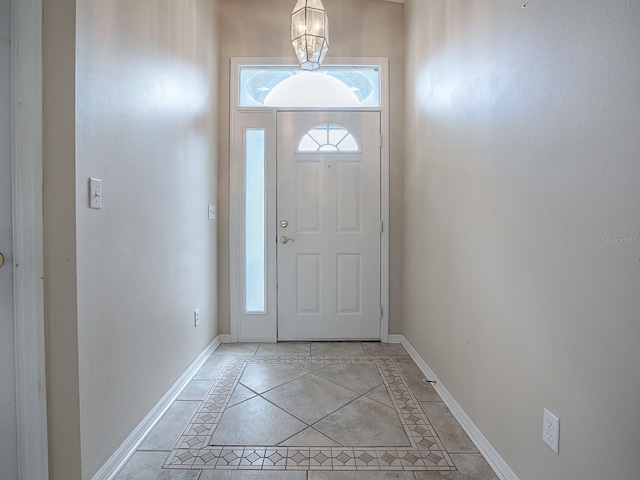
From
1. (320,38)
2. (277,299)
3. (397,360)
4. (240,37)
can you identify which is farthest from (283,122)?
(397,360)

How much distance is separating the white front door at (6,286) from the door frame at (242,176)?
184 centimetres

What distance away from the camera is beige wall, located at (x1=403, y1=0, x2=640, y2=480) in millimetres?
856

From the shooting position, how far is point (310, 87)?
9.75 feet

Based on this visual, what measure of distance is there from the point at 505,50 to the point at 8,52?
1.74 meters

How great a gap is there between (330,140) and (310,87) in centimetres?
50

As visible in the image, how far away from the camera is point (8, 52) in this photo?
3.54 ft

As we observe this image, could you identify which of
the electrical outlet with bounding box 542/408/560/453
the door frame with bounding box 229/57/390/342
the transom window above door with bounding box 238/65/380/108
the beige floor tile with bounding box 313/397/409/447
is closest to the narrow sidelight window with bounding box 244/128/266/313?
the door frame with bounding box 229/57/390/342

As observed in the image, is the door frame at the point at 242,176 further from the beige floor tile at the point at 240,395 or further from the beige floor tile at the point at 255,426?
the beige floor tile at the point at 255,426

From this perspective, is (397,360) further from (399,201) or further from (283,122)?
(283,122)

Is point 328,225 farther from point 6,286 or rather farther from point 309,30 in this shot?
point 6,286

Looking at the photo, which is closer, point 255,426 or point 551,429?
point 551,429

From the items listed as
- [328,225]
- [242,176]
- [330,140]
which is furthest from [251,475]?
[330,140]

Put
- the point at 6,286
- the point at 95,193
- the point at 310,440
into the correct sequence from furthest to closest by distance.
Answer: the point at 310,440 → the point at 95,193 → the point at 6,286

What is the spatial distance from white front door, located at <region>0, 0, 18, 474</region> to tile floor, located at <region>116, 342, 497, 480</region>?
455mm
